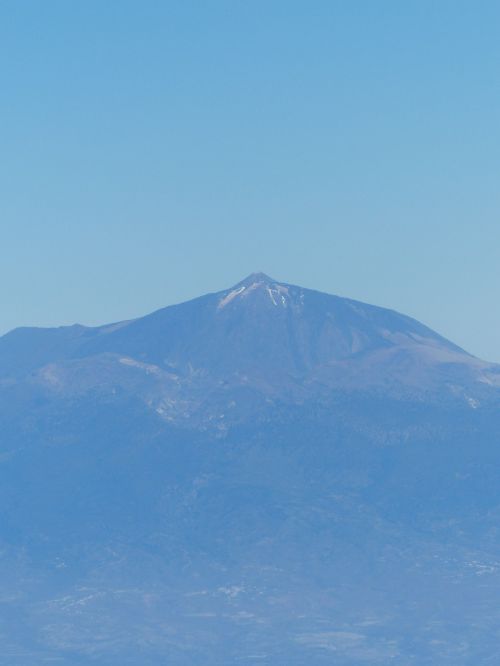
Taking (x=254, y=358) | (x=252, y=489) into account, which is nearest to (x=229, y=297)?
(x=254, y=358)

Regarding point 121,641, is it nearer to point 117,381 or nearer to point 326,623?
point 326,623

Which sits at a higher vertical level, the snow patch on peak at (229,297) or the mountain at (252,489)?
the snow patch on peak at (229,297)

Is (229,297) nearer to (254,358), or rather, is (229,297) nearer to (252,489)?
(254,358)

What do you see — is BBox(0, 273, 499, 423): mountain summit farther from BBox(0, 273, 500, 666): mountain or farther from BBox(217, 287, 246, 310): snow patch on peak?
BBox(0, 273, 500, 666): mountain

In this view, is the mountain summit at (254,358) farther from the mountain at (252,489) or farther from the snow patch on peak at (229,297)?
the mountain at (252,489)

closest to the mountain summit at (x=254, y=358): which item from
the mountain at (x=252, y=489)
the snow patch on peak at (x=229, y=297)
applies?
the snow patch on peak at (x=229, y=297)

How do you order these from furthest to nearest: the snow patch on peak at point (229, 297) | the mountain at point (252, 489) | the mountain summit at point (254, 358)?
the snow patch on peak at point (229, 297), the mountain summit at point (254, 358), the mountain at point (252, 489)

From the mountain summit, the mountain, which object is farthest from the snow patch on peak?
the mountain

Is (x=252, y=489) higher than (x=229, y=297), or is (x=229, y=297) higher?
(x=229, y=297)
